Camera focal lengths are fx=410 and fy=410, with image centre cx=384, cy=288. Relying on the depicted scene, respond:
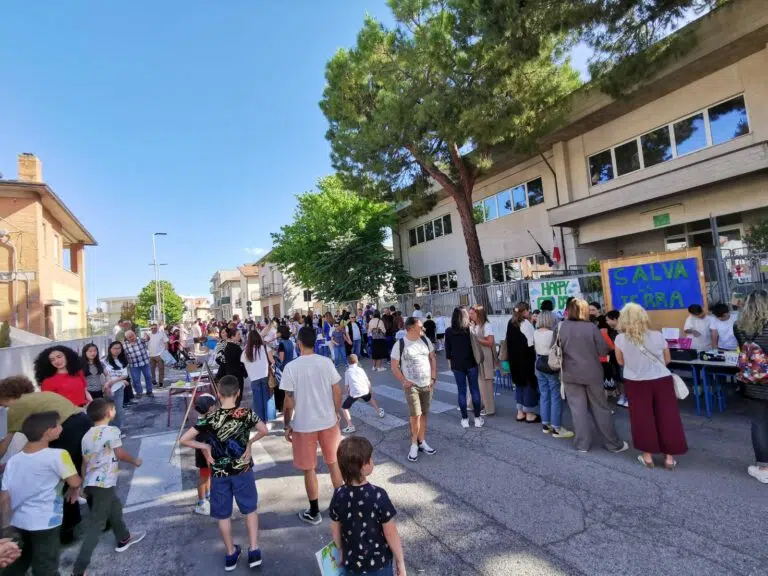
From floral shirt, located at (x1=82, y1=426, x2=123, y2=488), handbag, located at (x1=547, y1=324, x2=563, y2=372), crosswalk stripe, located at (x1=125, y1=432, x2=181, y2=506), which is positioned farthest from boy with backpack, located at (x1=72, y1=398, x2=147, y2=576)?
handbag, located at (x1=547, y1=324, x2=563, y2=372)

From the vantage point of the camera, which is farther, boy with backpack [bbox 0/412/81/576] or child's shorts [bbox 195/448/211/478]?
child's shorts [bbox 195/448/211/478]

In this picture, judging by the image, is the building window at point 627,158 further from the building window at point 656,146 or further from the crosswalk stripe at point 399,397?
the crosswalk stripe at point 399,397

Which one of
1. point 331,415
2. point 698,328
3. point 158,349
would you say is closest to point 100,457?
point 331,415

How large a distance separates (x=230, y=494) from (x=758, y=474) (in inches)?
193

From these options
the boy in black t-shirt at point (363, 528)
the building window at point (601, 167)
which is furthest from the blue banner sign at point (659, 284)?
the building window at point (601, 167)

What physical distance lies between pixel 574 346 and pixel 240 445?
12.9 feet

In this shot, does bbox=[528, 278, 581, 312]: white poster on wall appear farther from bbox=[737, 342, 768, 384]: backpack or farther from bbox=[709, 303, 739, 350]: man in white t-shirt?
bbox=[737, 342, 768, 384]: backpack

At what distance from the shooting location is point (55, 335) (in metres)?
18.4

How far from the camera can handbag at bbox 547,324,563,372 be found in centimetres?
520

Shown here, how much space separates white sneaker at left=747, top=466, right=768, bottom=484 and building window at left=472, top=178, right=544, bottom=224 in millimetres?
14271

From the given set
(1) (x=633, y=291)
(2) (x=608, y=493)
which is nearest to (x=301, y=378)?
(2) (x=608, y=493)

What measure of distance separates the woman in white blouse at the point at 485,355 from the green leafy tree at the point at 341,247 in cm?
1586

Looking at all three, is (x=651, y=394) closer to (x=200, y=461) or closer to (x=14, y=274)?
(x=200, y=461)

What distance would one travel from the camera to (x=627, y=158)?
45.6 feet
